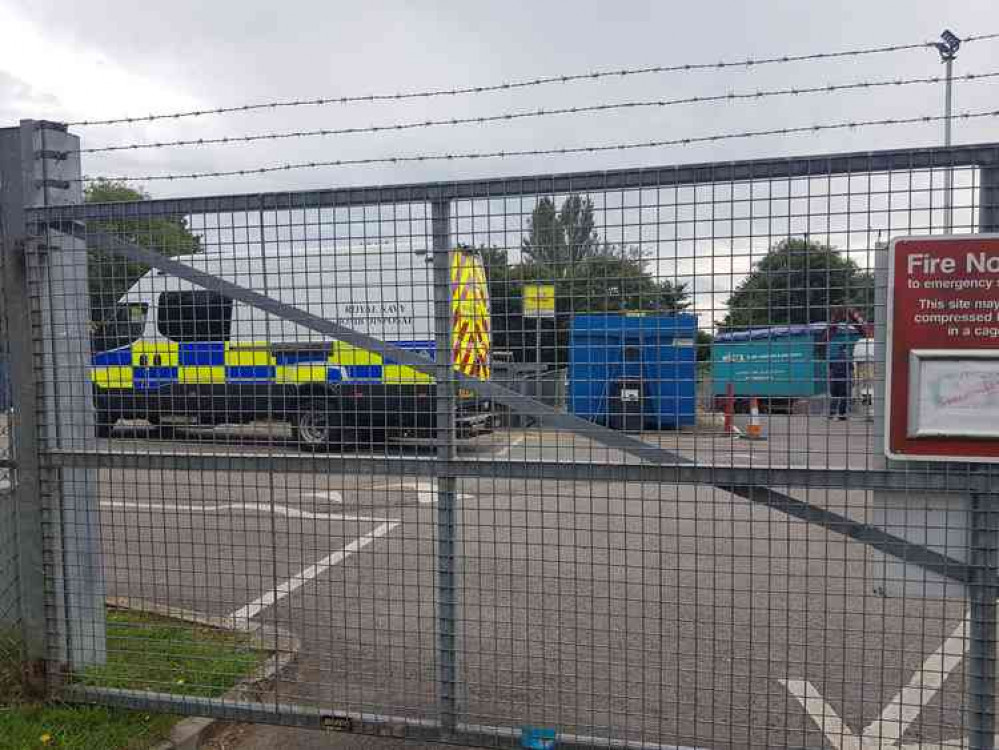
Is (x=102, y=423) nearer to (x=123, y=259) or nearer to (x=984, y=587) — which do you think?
(x=123, y=259)

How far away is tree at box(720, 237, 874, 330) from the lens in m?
→ 2.64

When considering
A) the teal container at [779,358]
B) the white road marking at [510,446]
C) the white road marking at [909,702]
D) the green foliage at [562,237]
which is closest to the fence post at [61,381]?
the white road marking at [510,446]

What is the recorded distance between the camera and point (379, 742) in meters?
3.52

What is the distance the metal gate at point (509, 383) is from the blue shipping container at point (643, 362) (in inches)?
0.4

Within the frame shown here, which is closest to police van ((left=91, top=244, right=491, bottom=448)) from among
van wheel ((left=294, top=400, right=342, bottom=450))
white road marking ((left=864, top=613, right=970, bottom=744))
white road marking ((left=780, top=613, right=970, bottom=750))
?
van wheel ((left=294, top=400, right=342, bottom=450))

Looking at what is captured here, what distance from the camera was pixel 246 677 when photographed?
375 cm

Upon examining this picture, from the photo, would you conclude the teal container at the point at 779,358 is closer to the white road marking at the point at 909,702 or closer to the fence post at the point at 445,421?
the fence post at the point at 445,421

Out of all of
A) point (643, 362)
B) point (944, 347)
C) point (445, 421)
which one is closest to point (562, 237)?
point (643, 362)

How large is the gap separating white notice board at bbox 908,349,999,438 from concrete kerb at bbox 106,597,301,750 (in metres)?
2.53

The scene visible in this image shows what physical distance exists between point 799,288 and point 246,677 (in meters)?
2.92

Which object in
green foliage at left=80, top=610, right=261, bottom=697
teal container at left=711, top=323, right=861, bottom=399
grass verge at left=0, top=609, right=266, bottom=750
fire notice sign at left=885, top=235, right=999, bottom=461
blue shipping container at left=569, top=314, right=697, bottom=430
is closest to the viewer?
fire notice sign at left=885, top=235, right=999, bottom=461

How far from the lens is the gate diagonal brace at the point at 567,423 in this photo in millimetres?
2650

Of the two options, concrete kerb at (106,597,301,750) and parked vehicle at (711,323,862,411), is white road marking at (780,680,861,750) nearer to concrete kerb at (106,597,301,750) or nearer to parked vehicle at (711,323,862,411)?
parked vehicle at (711,323,862,411)

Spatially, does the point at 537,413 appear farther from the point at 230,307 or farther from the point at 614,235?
the point at 230,307
